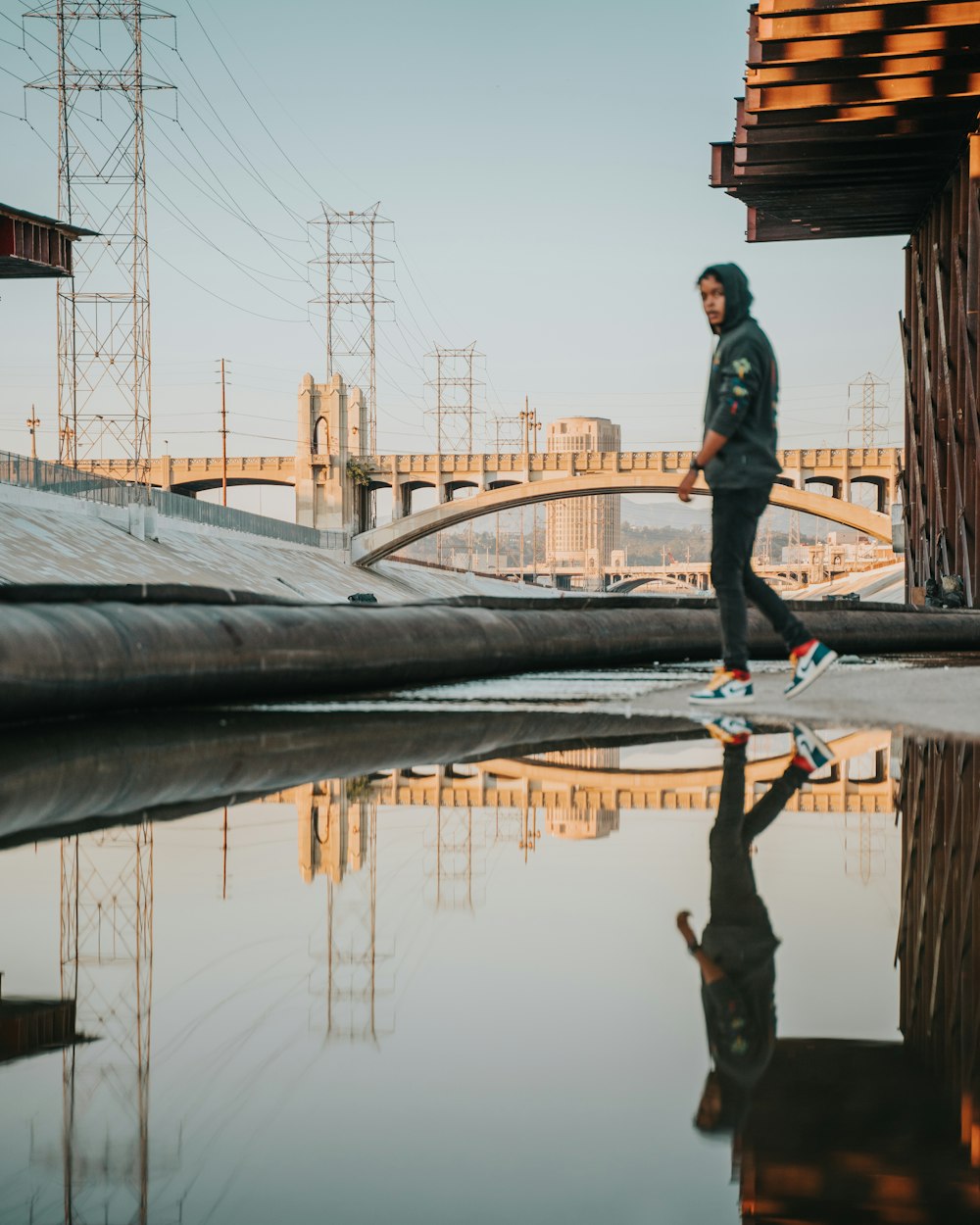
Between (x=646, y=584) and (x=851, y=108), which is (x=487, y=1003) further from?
(x=646, y=584)

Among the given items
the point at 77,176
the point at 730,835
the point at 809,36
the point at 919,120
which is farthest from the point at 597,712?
the point at 77,176

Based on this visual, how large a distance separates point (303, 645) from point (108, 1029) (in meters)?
4.58

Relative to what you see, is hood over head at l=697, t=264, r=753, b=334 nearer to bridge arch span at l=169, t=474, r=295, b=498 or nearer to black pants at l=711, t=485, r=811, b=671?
black pants at l=711, t=485, r=811, b=671

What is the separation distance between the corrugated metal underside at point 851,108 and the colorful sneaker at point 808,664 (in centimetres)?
1223

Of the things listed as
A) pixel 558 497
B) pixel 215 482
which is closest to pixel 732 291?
pixel 558 497

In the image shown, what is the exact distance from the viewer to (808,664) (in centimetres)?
619

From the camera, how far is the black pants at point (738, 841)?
7.70 feet

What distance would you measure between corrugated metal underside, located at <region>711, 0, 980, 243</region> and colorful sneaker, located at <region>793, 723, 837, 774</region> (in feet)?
44.2

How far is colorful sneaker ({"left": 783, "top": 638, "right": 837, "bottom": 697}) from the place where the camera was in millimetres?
6188

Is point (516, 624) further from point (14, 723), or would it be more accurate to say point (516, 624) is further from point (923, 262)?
point (923, 262)

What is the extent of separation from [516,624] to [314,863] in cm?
533

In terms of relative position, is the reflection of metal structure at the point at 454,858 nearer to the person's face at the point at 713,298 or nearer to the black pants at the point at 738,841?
the black pants at the point at 738,841

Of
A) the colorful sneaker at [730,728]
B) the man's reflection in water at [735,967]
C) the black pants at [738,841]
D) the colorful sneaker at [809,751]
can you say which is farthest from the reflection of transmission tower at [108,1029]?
the colorful sneaker at [730,728]

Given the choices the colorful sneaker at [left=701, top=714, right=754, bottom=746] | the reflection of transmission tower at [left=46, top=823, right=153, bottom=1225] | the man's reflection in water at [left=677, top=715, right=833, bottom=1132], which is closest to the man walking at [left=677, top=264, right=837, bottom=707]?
the colorful sneaker at [left=701, top=714, right=754, bottom=746]
